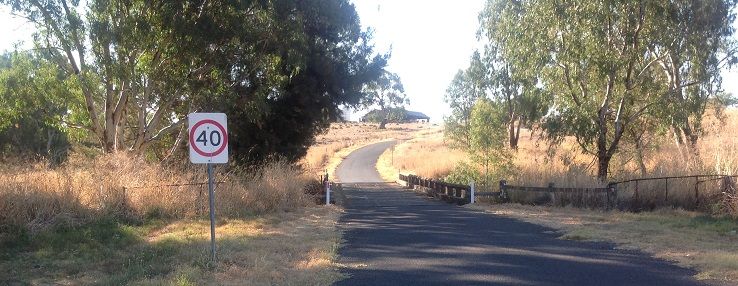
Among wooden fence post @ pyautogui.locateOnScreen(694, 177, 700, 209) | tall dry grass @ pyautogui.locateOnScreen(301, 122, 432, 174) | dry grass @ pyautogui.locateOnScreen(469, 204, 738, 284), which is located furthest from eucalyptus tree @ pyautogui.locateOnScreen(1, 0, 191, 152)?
tall dry grass @ pyautogui.locateOnScreen(301, 122, 432, 174)

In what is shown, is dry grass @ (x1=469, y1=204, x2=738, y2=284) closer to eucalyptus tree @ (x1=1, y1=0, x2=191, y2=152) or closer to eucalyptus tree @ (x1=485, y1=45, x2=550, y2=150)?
eucalyptus tree @ (x1=1, y1=0, x2=191, y2=152)

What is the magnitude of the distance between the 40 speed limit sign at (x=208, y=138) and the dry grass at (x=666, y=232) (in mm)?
7045

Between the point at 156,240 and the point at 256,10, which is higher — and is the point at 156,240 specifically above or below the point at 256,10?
below

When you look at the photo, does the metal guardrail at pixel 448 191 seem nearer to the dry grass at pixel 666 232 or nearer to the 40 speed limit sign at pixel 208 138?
the dry grass at pixel 666 232

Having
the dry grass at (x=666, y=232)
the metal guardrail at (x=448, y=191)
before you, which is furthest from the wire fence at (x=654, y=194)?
the metal guardrail at (x=448, y=191)

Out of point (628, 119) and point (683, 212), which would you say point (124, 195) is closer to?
point (683, 212)

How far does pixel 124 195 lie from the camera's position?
15.3 metres

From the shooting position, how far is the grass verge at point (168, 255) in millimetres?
9375

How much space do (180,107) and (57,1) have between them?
19.8ft

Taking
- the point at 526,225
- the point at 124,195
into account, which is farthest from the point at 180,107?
the point at 526,225

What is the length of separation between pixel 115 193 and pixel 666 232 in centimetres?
1203

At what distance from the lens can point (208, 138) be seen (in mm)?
9930

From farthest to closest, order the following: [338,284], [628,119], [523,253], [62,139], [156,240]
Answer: [62,139], [628,119], [156,240], [523,253], [338,284]

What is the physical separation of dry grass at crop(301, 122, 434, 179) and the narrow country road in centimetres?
3613
